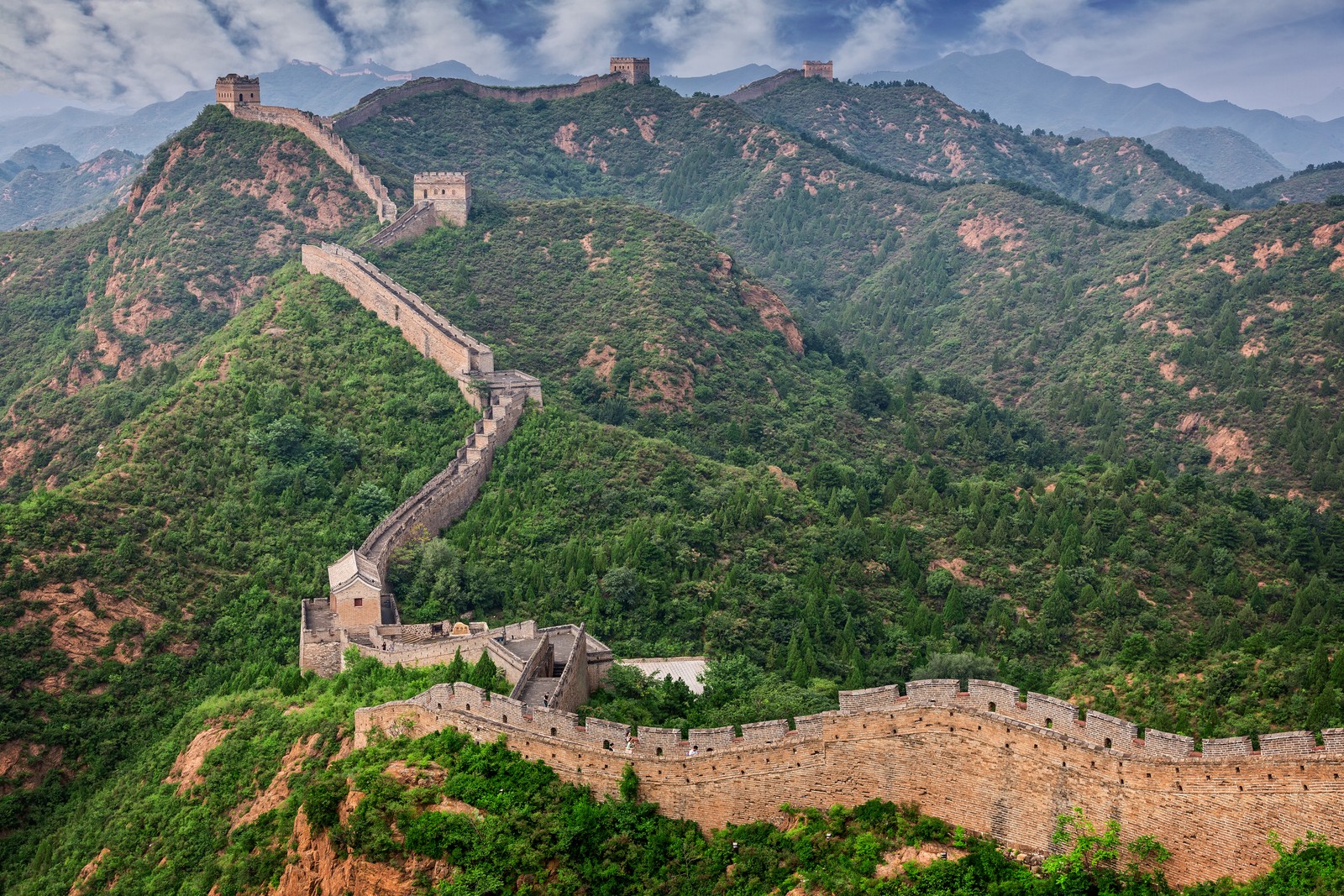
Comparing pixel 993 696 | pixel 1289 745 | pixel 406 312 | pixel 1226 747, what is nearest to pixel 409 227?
pixel 406 312

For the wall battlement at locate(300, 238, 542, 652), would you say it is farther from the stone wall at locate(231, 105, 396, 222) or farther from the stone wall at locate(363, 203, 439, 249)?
the stone wall at locate(231, 105, 396, 222)

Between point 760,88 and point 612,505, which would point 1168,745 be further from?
point 760,88

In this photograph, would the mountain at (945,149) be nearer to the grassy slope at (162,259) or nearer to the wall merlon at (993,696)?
the grassy slope at (162,259)

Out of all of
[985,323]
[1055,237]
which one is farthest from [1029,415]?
[1055,237]

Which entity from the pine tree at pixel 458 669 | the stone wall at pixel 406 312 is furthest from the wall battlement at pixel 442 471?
the pine tree at pixel 458 669

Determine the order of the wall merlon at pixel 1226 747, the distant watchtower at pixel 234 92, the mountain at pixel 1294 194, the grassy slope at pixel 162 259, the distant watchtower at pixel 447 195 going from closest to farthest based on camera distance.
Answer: the wall merlon at pixel 1226 747 → the grassy slope at pixel 162 259 → the distant watchtower at pixel 447 195 → the distant watchtower at pixel 234 92 → the mountain at pixel 1294 194
